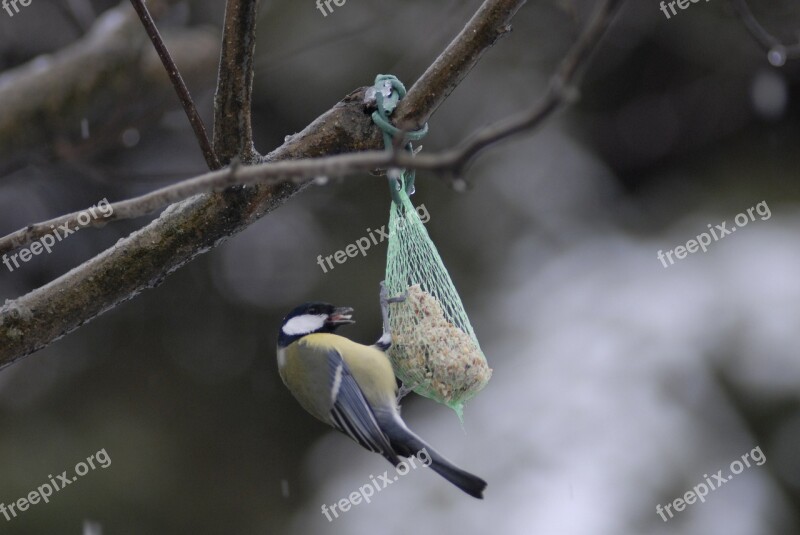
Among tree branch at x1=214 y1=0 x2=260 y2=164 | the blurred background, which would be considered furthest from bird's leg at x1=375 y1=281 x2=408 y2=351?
the blurred background

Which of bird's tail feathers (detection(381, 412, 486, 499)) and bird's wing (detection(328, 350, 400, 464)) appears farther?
bird's wing (detection(328, 350, 400, 464))

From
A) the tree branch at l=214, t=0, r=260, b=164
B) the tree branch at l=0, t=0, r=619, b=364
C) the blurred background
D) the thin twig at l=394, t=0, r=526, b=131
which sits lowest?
the blurred background

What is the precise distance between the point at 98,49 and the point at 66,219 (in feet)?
9.81

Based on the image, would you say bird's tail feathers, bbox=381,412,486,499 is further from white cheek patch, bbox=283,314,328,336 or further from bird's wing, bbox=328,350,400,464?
white cheek patch, bbox=283,314,328,336

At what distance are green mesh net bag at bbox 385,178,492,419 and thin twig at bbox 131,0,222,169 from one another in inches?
29.7

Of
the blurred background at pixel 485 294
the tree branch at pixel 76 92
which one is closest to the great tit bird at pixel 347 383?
the tree branch at pixel 76 92

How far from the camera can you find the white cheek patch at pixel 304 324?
2.68m

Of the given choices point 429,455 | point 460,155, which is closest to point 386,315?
point 429,455

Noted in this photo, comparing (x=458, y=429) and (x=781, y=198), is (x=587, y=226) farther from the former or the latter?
(x=458, y=429)

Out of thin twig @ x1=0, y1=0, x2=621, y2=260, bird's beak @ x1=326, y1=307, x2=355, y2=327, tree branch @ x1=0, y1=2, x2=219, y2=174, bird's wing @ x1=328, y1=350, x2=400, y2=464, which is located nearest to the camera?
thin twig @ x1=0, y1=0, x2=621, y2=260

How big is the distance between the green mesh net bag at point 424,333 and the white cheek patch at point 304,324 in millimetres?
Result: 237

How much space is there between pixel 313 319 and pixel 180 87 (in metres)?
1.13

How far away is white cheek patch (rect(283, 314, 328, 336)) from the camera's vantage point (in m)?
2.68

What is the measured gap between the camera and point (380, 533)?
482 cm
